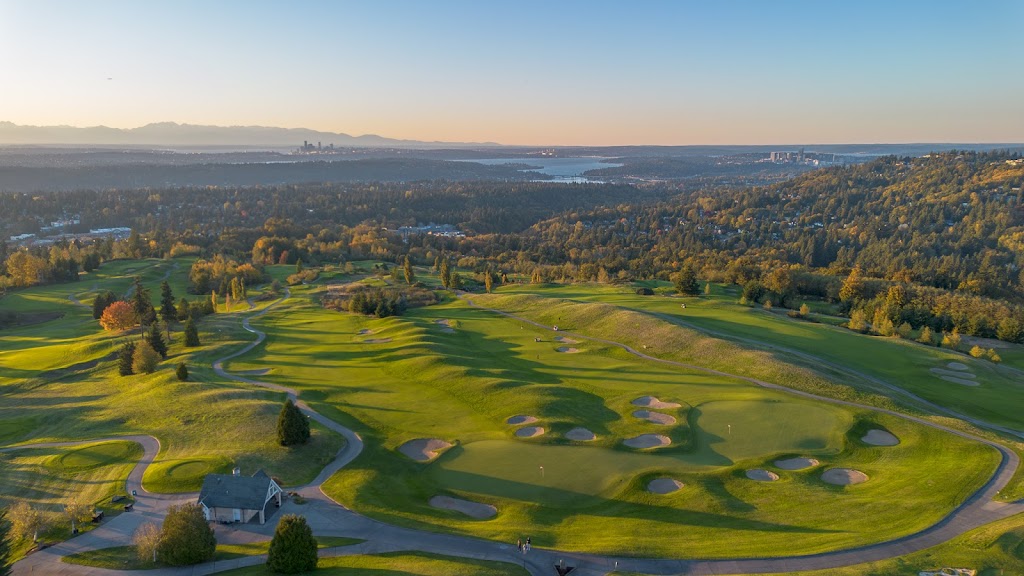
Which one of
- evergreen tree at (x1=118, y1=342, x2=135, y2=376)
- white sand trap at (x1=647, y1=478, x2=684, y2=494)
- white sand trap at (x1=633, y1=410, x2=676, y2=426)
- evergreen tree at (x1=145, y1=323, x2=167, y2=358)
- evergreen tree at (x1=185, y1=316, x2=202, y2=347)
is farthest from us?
evergreen tree at (x1=185, y1=316, x2=202, y2=347)

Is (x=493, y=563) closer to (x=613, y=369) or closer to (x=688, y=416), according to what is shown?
(x=688, y=416)

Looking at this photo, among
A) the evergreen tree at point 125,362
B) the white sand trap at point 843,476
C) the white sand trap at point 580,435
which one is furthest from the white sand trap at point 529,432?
the evergreen tree at point 125,362

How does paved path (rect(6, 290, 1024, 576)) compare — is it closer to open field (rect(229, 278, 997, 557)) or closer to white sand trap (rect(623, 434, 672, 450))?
open field (rect(229, 278, 997, 557))

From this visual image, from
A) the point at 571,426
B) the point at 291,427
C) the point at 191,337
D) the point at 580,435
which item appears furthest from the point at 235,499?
the point at 191,337

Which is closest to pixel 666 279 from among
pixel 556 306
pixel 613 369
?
pixel 556 306

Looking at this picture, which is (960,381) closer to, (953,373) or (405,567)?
(953,373)

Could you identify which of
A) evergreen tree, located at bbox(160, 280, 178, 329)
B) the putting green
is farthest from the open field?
evergreen tree, located at bbox(160, 280, 178, 329)

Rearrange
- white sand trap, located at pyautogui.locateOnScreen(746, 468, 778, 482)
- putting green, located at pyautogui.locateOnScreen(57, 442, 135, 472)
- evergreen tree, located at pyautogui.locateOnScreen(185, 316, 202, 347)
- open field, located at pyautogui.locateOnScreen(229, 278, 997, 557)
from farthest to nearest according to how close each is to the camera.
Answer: evergreen tree, located at pyautogui.locateOnScreen(185, 316, 202, 347) → putting green, located at pyautogui.locateOnScreen(57, 442, 135, 472) → white sand trap, located at pyautogui.locateOnScreen(746, 468, 778, 482) → open field, located at pyautogui.locateOnScreen(229, 278, 997, 557)

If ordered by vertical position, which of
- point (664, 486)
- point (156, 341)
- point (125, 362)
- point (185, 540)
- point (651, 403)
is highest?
point (185, 540)
